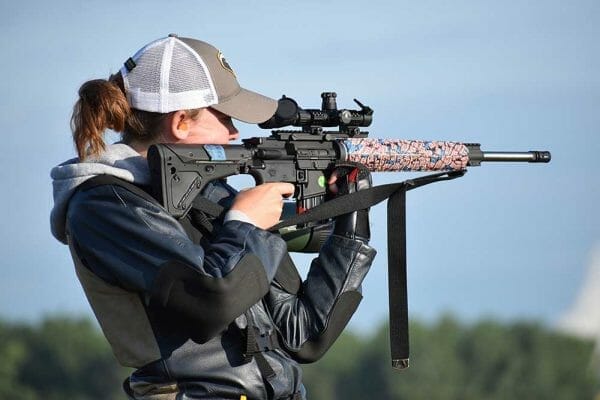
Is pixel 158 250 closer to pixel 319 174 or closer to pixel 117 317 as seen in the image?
pixel 117 317

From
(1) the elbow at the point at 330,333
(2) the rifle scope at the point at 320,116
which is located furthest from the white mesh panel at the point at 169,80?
(1) the elbow at the point at 330,333

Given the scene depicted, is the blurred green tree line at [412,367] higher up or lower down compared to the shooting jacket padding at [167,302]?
lower down

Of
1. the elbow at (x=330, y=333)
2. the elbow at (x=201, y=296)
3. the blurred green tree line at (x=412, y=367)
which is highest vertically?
the elbow at (x=201, y=296)

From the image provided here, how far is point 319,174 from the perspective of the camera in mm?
7258

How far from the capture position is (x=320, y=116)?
7.32 m

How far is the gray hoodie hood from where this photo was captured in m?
6.33

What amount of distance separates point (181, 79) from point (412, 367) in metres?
75.4

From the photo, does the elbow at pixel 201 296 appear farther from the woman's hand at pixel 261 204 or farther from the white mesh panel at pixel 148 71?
the white mesh panel at pixel 148 71

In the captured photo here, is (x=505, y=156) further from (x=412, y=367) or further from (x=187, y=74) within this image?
(x=412, y=367)

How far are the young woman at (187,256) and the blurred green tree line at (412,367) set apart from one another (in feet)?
229

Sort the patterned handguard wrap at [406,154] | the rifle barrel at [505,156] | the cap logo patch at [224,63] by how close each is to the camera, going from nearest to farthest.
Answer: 1. the cap logo patch at [224,63]
2. the patterned handguard wrap at [406,154]
3. the rifle barrel at [505,156]

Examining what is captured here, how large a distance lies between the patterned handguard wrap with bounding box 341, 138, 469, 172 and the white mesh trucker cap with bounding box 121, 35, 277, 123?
1004 millimetres

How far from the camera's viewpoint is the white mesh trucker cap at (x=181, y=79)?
648 centimetres

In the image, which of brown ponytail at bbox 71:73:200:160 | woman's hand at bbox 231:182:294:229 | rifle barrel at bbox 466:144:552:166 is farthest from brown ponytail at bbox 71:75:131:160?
rifle barrel at bbox 466:144:552:166
